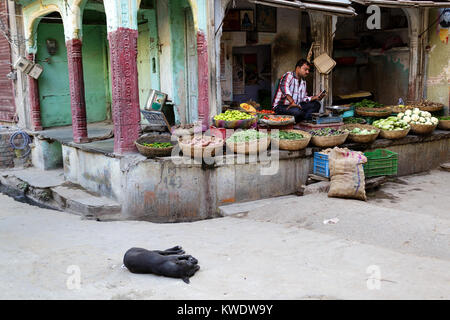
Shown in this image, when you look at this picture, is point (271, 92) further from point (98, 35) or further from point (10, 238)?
point (10, 238)

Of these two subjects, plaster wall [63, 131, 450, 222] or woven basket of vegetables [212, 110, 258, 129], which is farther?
woven basket of vegetables [212, 110, 258, 129]

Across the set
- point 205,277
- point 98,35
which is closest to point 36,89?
point 98,35

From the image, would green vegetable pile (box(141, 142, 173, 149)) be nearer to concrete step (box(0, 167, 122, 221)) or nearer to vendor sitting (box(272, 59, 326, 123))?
concrete step (box(0, 167, 122, 221))

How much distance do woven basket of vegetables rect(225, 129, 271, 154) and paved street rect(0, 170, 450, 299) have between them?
3.25 ft

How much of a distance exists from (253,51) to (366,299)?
8923 mm

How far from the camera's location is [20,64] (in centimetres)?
1140

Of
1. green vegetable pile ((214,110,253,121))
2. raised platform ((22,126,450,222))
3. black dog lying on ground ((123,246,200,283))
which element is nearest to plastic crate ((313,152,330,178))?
raised platform ((22,126,450,222))

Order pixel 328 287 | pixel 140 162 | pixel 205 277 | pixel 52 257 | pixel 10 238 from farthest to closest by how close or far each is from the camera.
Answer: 1. pixel 140 162
2. pixel 10 238
3. pixel 52 257
4. pixel 205 277
5. pixel 328 287

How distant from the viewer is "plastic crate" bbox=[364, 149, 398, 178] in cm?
830

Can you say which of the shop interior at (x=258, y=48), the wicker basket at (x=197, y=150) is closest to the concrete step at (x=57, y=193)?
the wicker basket at (x=197, y=150)

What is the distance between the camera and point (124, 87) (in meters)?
7.50

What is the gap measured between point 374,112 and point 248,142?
156 inches

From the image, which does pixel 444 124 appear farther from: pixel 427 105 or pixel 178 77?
pixel 178 77

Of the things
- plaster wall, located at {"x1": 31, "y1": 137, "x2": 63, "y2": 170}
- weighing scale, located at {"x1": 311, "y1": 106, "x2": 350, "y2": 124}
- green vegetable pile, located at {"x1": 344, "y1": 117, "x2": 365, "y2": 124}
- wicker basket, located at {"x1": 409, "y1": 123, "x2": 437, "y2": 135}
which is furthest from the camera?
plaster wall, located at {"x1": 31, "y1": 137, "x2": 63, "y2": 170}
